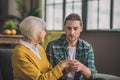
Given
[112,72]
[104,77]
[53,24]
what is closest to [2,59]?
[104,77]

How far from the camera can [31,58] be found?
1863 millimetres

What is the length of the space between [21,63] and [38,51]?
9.6 inches

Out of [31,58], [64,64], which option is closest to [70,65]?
[64,64]

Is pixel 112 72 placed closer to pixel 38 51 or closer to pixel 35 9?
pixel 35 9

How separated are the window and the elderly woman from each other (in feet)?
11.1

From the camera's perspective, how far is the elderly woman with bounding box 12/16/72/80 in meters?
1.80

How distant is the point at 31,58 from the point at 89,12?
392 cm

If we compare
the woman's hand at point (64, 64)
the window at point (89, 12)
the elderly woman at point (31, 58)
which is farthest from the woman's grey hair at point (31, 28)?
the window at point (89, 12)

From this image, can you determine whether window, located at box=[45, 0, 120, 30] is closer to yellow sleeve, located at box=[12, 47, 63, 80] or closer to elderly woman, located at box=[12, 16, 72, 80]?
elderly woman, located at box=[12, 16, 72, 80]

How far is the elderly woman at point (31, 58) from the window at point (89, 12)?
3.38 m

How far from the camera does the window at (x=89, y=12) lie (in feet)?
16.9

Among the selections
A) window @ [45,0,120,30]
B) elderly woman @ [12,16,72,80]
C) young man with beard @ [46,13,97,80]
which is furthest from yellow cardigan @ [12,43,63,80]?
window @ [45,0,120,30]

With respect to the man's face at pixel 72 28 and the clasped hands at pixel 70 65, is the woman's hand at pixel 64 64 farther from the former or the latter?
the man's face at pixel 72 28

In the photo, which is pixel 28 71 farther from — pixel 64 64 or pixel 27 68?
pixel 64 64
